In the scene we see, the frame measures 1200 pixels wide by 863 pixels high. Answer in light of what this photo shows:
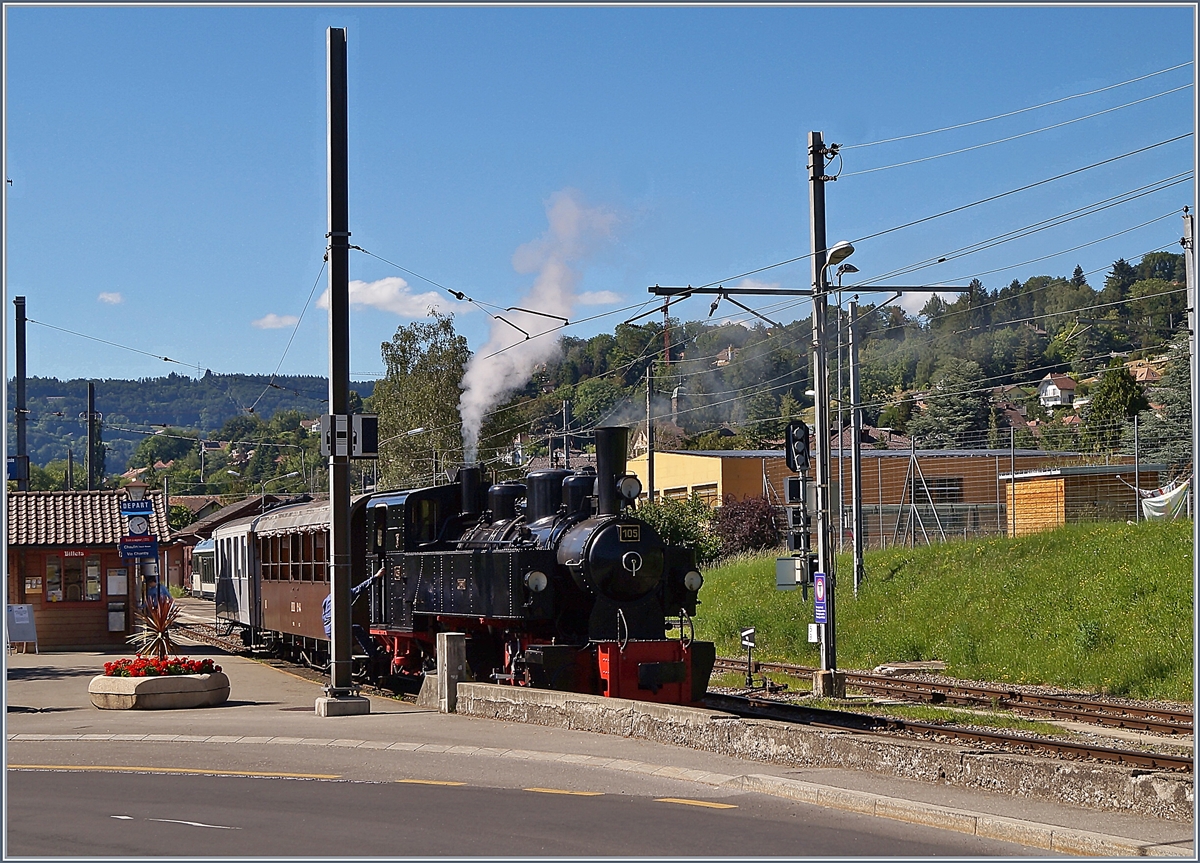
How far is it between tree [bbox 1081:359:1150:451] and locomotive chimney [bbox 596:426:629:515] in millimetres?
48761

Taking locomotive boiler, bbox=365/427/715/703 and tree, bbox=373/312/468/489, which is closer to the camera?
locomotive boiler, bbox=365/427/715/703

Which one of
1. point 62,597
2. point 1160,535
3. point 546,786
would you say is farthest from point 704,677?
point 62,597

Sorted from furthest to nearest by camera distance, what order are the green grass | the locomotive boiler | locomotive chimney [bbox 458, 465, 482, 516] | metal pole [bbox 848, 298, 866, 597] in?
metal pole [bbox 848, 298, 866, 597] → the green grass → locomotive chimney [bbox 458, 465, 482, 516] → the locomotive boiler

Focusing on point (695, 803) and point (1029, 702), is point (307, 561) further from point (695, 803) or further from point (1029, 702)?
point (695, 803)

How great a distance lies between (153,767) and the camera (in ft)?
41.0

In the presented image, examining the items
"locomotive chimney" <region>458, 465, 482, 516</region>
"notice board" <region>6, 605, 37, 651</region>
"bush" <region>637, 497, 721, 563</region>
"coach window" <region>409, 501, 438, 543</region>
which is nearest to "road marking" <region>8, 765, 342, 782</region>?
"coach window" <region>409, 501, 438, 543</region>

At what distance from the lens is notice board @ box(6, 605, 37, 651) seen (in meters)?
26.6

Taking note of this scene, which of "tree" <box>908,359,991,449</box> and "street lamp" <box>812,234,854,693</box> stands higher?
"tree" <box>908,359,991,449</box>

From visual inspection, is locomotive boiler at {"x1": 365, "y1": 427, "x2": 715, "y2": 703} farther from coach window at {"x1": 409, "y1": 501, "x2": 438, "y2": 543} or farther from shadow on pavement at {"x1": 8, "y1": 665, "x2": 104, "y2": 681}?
shadow on pavement at {"x1": 8, "y1": 665, "x2": 104, "y2": 681}

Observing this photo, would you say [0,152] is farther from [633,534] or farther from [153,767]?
[633,534]

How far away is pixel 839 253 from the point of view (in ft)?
65.5

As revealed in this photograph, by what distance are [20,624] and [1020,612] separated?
19.3 metres

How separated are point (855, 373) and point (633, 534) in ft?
48.5

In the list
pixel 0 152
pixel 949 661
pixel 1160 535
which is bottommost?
pixel 949 661
